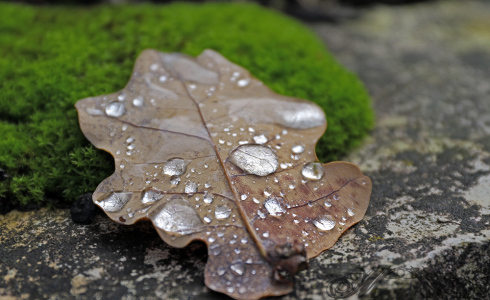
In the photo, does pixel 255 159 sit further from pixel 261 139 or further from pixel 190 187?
pixel 190 187

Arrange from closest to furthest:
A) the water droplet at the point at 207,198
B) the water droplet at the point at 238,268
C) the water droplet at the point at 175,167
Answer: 1. the water droplet at the point at 238,268
2. the water droplet at the point at 207,198
3. the water droplet at the point at 175,167

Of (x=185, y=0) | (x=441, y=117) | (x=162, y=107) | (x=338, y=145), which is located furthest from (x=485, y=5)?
(x=162, y=107)

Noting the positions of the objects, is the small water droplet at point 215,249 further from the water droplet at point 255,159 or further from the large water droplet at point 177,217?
the water droplet at point 255,159

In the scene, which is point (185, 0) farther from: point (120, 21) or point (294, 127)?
point (294, 127)

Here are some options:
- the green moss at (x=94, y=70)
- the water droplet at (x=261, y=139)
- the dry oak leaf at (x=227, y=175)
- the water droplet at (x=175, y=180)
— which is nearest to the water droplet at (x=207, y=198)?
the dry oak leaf at (x=227, y=175)

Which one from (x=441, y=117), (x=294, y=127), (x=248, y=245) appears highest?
(x=294, y=127)

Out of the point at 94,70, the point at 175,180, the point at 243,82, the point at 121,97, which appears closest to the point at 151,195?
the point at 175,180
